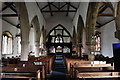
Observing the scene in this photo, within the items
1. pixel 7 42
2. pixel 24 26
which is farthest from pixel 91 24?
pixel 7 42

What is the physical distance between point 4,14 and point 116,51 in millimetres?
10581

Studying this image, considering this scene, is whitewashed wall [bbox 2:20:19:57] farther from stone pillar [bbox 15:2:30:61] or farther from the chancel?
stone pillar [bbox 15:2:30:61]

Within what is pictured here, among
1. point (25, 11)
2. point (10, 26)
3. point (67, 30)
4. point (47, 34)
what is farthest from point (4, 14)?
point (67, 30)

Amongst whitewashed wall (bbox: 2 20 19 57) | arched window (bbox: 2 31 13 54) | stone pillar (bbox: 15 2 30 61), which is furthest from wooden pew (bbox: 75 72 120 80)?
arched window (bbox: 2 31 13 54)

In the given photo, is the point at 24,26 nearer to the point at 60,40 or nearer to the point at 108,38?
the point at 108,38

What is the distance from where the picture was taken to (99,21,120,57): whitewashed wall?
49.6ft

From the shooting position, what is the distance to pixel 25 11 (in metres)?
9.00

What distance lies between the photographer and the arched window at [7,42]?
15.1 metres

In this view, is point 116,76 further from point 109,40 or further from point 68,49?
point 68,49

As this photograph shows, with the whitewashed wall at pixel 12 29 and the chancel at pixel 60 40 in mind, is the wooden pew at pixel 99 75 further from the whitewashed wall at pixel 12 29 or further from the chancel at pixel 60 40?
the whitewashed wall at pixel 12 29

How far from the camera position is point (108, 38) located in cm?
1648

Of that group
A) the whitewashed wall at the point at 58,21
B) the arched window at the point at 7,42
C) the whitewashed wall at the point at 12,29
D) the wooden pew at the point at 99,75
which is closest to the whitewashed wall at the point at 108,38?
the whitewashed wall at the point at 58,21

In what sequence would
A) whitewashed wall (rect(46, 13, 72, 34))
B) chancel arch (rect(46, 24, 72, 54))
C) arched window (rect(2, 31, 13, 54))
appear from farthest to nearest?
1. chancel arch (rect(46, 24, 72, 54))
2. whitewashed wall (rect(46, 13, 72, 34))
3. arched window (rect(2, 31, 13, 54))

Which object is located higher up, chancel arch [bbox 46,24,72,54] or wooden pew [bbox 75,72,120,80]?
chancel arch [bbox 46,24,72,54]
